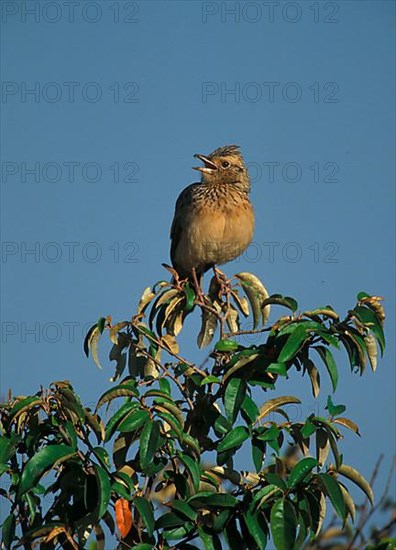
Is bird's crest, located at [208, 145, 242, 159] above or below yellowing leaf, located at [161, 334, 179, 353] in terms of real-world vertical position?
above

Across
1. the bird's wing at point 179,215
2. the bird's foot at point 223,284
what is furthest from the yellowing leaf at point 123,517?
the bird's wing at point 179,215

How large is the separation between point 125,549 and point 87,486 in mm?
242

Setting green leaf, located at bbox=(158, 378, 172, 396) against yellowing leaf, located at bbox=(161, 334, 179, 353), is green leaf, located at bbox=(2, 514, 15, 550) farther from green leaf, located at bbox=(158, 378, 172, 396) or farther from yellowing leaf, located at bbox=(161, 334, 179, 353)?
yellowing leaf, located at bbox=(161, 334, 179, 353)

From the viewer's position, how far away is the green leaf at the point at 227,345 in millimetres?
3410

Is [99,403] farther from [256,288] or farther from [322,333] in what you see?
[256,288]

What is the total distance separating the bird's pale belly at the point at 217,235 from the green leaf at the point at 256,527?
9.37 feet

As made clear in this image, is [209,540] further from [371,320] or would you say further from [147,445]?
[371,320]

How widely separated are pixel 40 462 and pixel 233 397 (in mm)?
649

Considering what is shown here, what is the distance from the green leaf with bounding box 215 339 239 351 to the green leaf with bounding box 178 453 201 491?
0.48 metres

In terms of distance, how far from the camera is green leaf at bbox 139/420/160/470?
2.98m

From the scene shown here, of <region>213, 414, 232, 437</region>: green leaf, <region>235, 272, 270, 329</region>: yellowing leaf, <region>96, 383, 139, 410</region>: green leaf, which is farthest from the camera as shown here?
<region>235, 272, 270, 329</region>: yellowing leaf

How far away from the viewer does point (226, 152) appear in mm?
6051

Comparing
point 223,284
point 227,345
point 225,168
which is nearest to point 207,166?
point 225,168

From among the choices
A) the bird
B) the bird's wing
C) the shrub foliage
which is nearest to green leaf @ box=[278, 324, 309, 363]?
the shrub foliage
